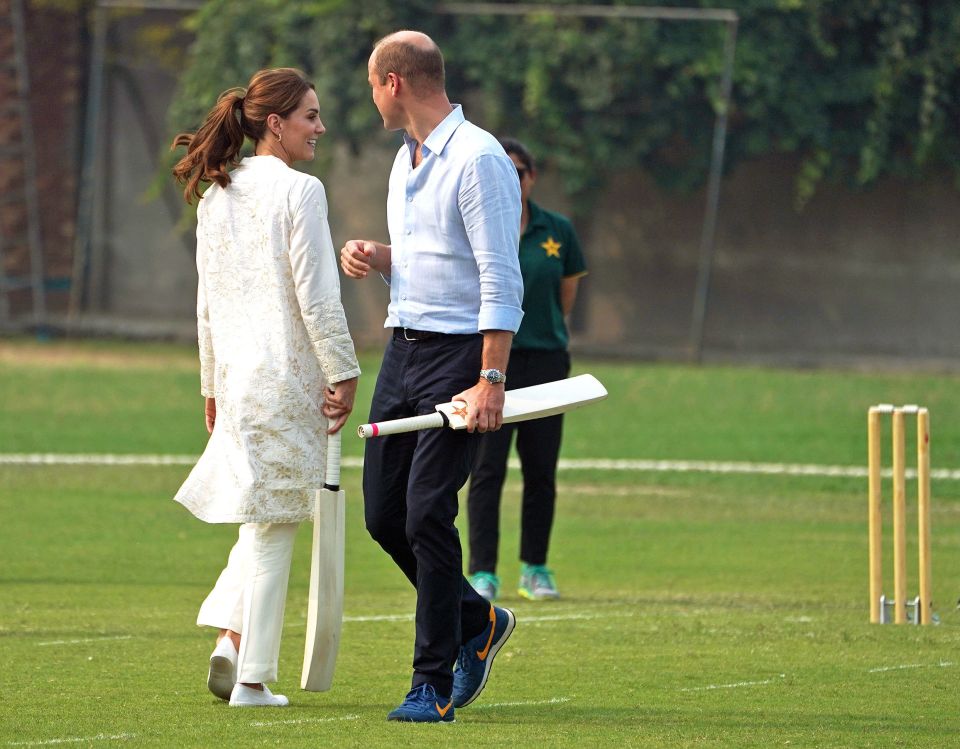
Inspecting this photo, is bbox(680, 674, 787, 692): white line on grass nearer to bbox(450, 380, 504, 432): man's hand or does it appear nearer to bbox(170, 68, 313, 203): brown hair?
bbox(450, 380, 504, 432): man's hand

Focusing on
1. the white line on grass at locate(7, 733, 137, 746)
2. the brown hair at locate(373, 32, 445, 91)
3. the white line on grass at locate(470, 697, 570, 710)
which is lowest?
the white line on grass at locate(470, 697, 570, 710)

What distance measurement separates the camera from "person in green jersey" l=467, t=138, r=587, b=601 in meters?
8.76

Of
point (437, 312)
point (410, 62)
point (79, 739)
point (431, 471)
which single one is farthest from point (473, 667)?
point (410, 62)

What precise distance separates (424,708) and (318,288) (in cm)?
132

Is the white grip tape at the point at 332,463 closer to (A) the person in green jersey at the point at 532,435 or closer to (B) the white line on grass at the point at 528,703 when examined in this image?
(B) the white line on grass at the point at 528,703

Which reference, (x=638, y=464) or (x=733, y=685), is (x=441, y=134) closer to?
(x=733, y=685)

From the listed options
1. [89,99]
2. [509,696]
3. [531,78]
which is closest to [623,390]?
[531,78]

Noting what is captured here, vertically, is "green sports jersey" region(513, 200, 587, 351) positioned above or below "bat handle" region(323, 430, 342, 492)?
above

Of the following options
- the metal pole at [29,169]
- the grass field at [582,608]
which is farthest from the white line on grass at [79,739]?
the metal pole at [29,169]

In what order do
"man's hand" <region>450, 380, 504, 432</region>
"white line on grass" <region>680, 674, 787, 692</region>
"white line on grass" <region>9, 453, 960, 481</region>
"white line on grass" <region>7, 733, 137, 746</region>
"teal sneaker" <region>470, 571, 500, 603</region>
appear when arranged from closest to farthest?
"white line on grass" <region>7, 733, 137, 746</region>
"man's hand" <region>450, 380, 504, 432</region>
"white line on grass" <region>680, 674, 787, 692</region>
"teal sneaker" <region>470, 571, 500, 603</region>
"white line on grass" <region>9, 453, 960, 481</region>

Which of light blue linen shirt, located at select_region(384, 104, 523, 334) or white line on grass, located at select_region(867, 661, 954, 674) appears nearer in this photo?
light blue linen shirt, located at select_region(384, 104, 523, 334)

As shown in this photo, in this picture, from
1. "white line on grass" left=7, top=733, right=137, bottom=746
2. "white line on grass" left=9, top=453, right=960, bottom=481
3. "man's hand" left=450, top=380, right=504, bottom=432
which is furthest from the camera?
"white line on grass" left=9, top=453, right=960, bottom=481

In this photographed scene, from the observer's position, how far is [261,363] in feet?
18.7

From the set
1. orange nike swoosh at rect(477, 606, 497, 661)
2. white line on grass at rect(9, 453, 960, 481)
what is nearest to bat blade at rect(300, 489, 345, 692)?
orange nike swoosh at rect(477, 606, 497, 661)
